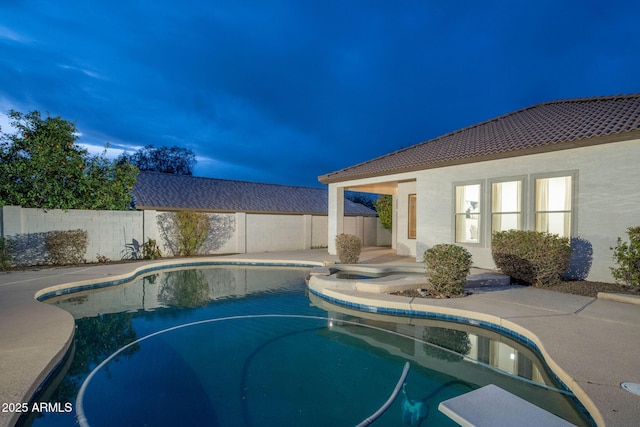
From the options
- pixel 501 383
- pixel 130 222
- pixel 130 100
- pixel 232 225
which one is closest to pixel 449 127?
pixel 130 100

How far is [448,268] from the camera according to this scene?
6578mm

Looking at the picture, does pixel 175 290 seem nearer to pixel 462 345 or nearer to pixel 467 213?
pixel 462 345

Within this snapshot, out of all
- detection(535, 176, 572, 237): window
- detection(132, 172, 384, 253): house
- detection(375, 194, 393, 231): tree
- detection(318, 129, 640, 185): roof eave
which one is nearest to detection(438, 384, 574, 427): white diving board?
detection(535, 176, 572, 237): window

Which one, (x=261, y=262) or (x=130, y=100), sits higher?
(x=130, y=100)

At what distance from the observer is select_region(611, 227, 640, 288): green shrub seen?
6.58m

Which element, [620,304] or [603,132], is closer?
[620,304]

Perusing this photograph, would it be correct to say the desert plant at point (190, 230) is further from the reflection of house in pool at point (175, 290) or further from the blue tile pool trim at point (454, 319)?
the blue tile pool trim at point (454, 319)

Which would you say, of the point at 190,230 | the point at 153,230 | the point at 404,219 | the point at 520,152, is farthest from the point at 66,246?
the point at 520,152

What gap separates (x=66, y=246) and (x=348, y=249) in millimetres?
9545

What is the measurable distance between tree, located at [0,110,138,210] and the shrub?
8.88 metres

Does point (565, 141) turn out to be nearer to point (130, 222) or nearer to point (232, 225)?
point (232, 225)

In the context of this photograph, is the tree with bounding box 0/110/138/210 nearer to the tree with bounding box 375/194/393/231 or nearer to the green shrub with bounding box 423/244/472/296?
the green shrub with bounding box 423/244/472/296

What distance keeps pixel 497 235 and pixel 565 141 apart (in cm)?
263

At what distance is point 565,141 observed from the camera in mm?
7914
